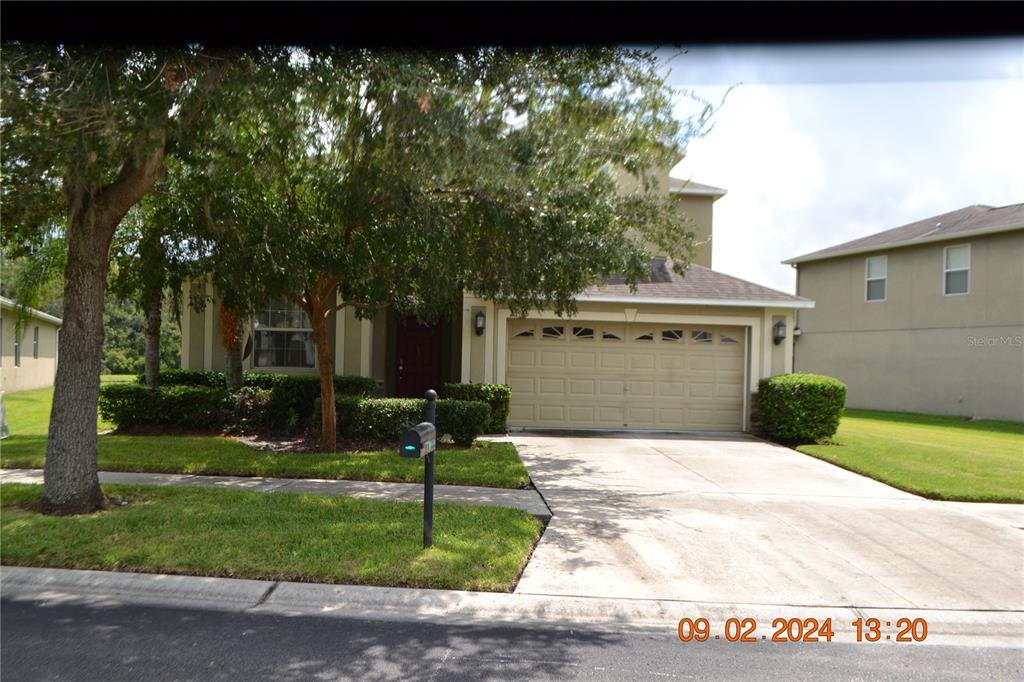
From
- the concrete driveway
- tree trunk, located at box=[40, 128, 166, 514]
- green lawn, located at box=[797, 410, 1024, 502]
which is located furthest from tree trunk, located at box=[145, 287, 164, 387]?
green lawn, located at box=[797, 410, 1024, 502]

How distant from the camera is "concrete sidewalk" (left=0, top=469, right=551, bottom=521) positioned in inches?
308

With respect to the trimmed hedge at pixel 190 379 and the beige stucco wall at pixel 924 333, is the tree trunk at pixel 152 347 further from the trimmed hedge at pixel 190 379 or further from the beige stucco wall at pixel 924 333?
the beige stucco wall at pixel 924 333

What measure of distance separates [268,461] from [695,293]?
30.2 ft

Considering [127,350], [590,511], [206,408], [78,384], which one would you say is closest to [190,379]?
[206,408]

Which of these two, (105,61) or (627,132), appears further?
(627,132)

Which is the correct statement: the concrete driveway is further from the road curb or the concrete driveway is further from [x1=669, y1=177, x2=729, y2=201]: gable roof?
[x1=669, y1=177, x2=729, y2=201]: gable roof

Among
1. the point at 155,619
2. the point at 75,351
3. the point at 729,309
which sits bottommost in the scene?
the point at 155,619

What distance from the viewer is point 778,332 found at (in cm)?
1450

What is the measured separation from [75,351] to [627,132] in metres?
6.44

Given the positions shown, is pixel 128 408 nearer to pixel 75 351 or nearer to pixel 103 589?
pixel 75 351

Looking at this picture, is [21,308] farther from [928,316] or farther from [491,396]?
[928,316]

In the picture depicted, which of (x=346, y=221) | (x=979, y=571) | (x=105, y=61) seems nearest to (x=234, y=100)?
(x=105, y=61)

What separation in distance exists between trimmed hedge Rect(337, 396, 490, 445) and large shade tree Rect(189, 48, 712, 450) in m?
1.95

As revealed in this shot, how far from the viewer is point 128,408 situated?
1225cm
